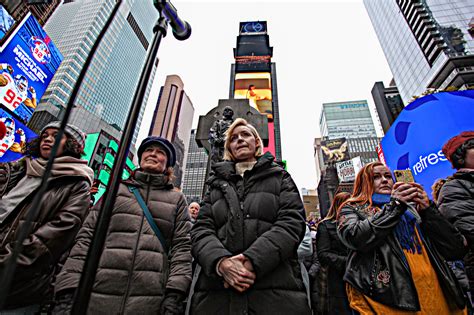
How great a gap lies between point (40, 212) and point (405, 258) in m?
2.66

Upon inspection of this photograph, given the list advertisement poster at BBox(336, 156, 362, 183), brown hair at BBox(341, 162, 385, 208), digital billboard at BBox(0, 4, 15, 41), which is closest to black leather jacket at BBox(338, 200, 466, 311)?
brown hair at BBox(341, 162, 385, 208)

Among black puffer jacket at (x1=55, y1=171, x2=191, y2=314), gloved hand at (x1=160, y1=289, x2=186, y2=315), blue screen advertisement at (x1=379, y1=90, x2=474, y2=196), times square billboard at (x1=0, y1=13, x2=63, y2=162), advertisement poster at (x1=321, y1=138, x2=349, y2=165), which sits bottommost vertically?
gloved hand at (x1=160, y1=289, x2=186, y2=315)

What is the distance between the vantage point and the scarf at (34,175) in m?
1.66

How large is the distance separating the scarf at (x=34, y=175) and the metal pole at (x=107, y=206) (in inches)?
51.0

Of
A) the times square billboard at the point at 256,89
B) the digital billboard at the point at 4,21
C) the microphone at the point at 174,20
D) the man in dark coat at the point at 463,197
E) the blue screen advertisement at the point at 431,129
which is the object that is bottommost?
the man in dark coat at the point at 463,197

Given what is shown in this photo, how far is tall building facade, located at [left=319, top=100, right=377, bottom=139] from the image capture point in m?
84.9

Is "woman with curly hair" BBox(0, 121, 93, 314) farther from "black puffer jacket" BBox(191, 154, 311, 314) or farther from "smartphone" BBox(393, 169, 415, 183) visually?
"smartphone" BBox(393, 169, 415, 183)

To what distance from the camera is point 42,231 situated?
152 centimetres

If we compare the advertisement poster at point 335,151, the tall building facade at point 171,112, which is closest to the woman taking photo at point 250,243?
the advertisement poster at point 335,151

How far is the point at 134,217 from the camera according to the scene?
176 centimetres

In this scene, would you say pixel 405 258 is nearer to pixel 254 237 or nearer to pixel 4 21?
pixel 254 237

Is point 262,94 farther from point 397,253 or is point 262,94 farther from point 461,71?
point 461,71

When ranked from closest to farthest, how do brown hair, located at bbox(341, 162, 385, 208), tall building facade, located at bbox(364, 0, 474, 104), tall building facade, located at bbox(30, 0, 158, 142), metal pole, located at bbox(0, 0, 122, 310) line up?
metal pole, located at bbox(0, 0, 122, 310), brown hair, located at bbox(341, 162, 385, 208), tall building facade, located at bbox(364, 0, 474, 104), tall building facade, located at bbox(30, 0, 158, 142)

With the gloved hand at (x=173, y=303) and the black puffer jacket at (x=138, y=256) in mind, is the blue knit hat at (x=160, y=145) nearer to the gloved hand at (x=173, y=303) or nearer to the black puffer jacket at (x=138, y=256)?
the black puffer jacket at (x=138, y=256)
